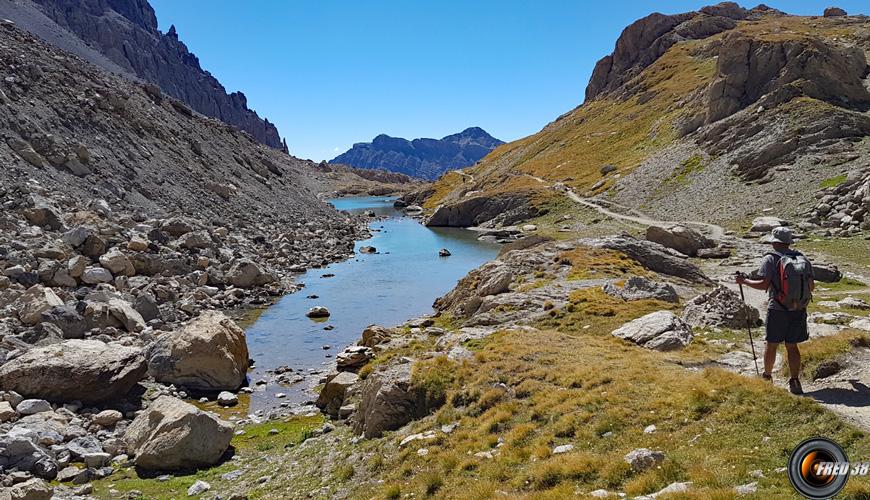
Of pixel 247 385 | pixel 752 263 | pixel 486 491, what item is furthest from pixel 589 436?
pixel 752 263

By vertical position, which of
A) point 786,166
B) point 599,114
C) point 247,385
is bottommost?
point 247,385

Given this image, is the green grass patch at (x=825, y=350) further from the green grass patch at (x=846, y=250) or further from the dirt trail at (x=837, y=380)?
the green grass patch at (x=846, y=250)

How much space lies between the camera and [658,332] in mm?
20484

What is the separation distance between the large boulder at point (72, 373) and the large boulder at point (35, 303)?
19.6 feet

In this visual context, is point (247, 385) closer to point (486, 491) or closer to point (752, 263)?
point (486, 491)

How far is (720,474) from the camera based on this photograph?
30.5ft

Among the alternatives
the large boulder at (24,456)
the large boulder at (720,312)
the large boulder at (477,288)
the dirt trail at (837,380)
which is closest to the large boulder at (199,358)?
the large boulder at (24,456)

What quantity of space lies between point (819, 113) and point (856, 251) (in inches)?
1863

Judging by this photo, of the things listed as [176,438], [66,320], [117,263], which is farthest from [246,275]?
[176,438]

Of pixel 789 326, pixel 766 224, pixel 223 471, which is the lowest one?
pixel 223 471

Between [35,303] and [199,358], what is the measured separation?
1003 centimetres

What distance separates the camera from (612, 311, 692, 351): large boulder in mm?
19359

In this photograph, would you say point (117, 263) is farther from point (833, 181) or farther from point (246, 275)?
point (833, 181)

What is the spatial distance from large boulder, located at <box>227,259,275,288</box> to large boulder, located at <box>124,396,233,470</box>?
27.2m
